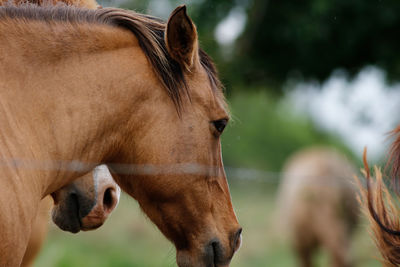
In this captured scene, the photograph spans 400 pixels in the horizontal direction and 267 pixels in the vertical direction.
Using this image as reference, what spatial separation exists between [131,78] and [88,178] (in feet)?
1.81

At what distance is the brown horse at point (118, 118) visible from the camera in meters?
2.07

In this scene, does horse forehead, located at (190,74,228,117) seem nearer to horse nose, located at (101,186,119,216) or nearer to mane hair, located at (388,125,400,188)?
horse nose, located at (101,186,119,216)

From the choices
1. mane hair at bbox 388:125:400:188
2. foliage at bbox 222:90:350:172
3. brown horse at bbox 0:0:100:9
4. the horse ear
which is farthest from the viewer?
foliage at bbox 222:90:350:172

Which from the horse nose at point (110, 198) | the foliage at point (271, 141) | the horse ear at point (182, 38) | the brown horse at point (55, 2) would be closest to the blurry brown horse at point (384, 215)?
the horse ear at point (182, 38)

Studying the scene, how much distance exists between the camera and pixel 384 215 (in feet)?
8.91

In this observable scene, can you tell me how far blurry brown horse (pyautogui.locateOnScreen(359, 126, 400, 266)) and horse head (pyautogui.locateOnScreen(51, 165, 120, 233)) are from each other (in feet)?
4.29

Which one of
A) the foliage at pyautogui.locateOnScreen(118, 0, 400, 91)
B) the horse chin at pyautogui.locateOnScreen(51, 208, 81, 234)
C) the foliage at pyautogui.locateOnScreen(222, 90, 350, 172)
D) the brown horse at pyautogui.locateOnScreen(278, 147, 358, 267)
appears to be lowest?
the foliage at pyautogui.locateOnScreen(222, 90, 350, 172)

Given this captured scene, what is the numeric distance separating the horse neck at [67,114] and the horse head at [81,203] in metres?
0.16

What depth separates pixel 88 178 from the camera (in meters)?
2.50

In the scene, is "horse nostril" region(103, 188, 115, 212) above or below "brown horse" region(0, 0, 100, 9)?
below

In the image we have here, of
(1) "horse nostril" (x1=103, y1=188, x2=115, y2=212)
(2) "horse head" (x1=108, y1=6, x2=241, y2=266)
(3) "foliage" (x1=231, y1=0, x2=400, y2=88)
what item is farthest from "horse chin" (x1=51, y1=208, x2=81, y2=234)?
(3) "foliage" (x1=231, y1=0, x2=400, y2=88)

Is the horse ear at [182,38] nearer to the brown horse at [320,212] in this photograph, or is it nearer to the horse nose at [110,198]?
the horse nose at [110,198]

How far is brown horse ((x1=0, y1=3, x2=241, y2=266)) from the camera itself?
207cm

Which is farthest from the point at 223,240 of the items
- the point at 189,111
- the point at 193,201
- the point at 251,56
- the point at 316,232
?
the point at 251,56
